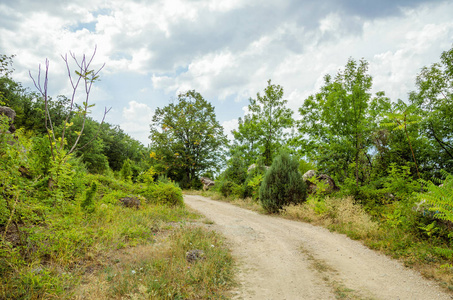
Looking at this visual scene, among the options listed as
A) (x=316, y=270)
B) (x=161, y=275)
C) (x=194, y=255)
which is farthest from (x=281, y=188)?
(x=161, y=275)

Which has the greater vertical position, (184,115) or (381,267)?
(184,115)

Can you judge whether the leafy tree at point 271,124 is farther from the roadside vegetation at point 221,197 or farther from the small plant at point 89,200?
the small plant at point 89,200

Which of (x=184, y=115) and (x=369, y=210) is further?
(x=184, y=115)

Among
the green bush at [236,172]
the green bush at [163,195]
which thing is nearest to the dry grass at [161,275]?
the green bush at [163,195]

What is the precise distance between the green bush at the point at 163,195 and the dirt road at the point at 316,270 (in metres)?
3.95

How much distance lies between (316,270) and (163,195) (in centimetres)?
778

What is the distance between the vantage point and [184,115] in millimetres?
28469

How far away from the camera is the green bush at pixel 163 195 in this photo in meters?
11.0

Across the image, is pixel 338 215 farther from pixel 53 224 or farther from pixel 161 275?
pixel 53 224

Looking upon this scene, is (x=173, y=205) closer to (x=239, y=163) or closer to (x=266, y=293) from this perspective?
(x=266, y=293)

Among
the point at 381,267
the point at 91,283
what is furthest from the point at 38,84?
the point at 381,267

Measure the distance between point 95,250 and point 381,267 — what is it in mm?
6263

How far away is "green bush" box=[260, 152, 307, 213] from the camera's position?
11.3m

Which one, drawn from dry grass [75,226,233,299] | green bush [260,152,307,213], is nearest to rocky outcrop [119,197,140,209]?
dry grass [75,226,233,299]
